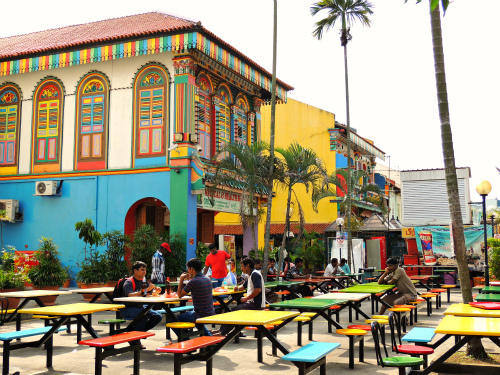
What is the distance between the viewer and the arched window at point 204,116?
1922cm

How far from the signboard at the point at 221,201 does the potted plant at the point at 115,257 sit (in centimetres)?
301

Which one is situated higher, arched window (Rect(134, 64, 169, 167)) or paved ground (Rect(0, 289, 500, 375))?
arched window (Rect(134, 64, 169, 167))

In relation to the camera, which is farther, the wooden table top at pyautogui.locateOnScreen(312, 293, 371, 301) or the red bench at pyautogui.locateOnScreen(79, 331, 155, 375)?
the wooden table top at pyautogui.locateOnScreen(312, 293, 371, 301)

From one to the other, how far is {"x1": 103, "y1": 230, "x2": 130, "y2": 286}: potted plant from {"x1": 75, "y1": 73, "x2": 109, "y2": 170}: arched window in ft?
9.98

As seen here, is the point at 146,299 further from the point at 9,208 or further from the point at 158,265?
the point at 9,208

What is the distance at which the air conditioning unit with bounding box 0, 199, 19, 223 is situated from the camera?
1981cm

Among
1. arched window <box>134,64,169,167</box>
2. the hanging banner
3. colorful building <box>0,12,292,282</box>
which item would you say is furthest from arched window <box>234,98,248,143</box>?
the hanging banner

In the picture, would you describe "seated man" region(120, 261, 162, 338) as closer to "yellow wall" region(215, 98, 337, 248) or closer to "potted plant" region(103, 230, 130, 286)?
"potted plant" region(103, 230, 130, 286)

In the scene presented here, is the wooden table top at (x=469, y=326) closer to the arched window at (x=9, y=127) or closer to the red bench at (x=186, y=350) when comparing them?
the red bench at (x=186, y=350)

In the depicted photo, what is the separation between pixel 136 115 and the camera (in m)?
19.1

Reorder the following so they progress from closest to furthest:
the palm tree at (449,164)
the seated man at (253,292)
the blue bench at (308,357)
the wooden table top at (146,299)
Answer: the blue bench at (308,357)
the palm tree at (449,164)
the wooden table top at (146,299)
the seated man at (253,292)

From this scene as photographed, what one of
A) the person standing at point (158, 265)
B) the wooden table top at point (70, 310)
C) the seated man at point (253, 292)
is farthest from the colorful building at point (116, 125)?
the wooden table top at point (70, 310)

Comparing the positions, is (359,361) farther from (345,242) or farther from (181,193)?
(345,242)

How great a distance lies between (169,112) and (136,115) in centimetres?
134
